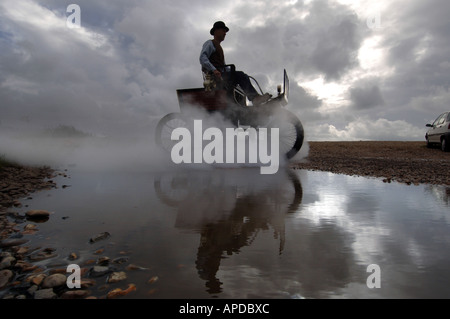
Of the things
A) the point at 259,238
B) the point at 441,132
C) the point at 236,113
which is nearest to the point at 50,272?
the point at 259,238

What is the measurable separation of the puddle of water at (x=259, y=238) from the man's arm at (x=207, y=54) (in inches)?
166

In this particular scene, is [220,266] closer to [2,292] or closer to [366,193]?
[2,292]

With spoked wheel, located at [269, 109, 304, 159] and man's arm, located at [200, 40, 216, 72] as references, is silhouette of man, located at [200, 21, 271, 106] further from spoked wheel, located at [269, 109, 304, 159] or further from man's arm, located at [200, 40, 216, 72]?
spoked wheel, located at [269, 109, 304, 159]

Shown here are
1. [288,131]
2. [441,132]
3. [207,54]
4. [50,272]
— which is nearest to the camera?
[50,272]

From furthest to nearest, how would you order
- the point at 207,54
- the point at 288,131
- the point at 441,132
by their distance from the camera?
the point at 441,132, the point at 288,131, the point at 207,54

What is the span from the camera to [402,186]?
16.0 ft

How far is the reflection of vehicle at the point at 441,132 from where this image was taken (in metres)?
13.9

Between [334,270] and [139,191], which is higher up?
[139,191]

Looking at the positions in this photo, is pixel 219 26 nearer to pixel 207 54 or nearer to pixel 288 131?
pixel 207 54

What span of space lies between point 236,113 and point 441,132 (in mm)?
12893

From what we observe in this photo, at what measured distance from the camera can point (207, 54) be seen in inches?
299
